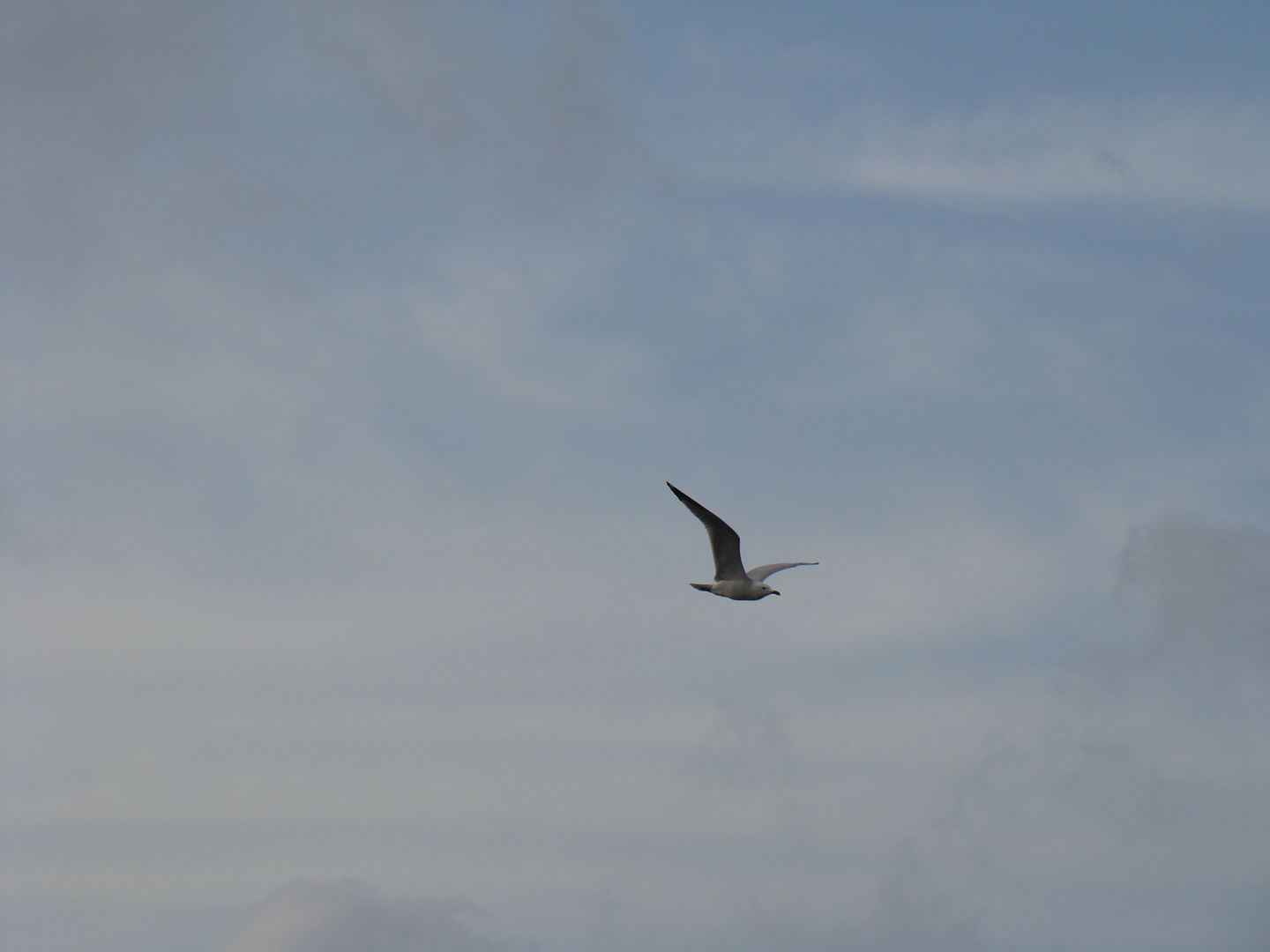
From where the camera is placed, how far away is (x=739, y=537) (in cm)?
7875

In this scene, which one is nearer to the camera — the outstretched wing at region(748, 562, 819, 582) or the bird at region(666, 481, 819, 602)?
the bird at region(666, 481, 819, 602)

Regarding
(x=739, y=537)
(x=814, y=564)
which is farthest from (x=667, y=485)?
(x=814, y=564)

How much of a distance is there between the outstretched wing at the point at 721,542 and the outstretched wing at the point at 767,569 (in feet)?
8.55

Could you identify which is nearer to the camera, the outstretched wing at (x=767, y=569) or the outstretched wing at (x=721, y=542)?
the outstretched wing at (x=721, y=542)

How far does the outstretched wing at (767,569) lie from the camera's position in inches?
3297

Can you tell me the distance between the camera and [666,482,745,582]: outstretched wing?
7538 centimetres

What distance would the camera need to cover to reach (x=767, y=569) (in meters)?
84.8

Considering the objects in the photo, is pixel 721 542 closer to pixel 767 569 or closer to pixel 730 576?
pixel 730 576

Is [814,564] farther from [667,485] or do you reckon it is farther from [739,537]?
[667,485]

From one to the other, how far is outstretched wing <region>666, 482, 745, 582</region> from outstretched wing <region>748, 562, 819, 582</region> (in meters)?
2.61

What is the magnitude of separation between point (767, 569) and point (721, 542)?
6.78 meters

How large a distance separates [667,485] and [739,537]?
8318mm

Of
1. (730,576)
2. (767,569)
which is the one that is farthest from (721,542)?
(767,569)

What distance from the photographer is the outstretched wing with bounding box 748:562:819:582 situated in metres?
83.8
